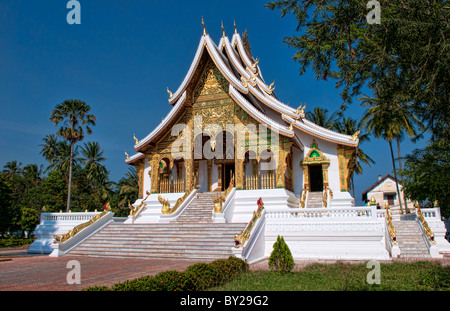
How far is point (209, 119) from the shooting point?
1683cm

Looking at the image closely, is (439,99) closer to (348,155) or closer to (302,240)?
(302,240)

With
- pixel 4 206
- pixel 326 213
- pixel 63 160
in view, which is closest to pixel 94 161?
pixel 63 160

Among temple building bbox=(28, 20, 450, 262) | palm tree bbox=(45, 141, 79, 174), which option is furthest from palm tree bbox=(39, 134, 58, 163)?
temple building bbox=(28, 20, 450, 262)

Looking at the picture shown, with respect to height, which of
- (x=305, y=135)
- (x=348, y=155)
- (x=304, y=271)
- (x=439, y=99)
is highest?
(x=305, y=135)

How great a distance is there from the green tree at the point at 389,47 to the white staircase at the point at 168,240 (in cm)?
608

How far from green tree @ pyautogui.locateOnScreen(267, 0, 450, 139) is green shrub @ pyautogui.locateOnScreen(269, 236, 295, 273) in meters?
3.65

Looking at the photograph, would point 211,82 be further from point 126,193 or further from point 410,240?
point 126,193

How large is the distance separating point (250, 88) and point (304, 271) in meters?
11.0

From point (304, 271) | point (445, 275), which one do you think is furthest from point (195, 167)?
point (445, 275)

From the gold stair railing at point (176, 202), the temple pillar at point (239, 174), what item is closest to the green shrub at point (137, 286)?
the gold stair railing at point (176, 202)

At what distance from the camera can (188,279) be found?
5582 millimetres

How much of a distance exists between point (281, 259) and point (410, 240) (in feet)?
25.4
